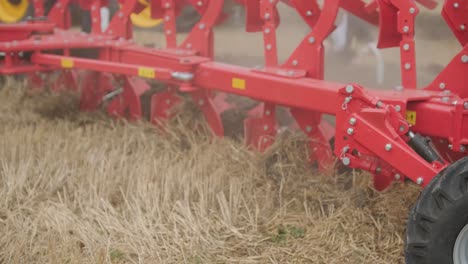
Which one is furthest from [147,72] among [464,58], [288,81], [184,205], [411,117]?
[464,58]

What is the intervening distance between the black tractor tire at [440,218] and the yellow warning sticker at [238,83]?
149 centimetres

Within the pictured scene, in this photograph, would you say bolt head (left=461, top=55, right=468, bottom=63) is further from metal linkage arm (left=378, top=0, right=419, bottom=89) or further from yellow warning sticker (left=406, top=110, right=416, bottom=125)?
yellow warning sticker (left=406, top=110, right=416, bottom=125)

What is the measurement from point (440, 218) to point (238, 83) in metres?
1.62

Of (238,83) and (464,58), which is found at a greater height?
(464,58)

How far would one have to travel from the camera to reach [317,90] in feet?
10.2

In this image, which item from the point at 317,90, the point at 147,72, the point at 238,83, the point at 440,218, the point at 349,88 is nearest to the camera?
the point at 440,218

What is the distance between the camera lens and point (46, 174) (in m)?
3.35

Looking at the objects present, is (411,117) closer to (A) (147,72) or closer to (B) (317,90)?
(B) (317,90)

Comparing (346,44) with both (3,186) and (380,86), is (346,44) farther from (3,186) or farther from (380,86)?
(3,186)

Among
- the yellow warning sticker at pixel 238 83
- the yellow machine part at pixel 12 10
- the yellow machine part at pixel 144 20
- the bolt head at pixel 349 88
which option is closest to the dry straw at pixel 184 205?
the yellow warning sticker at pixel 238 83

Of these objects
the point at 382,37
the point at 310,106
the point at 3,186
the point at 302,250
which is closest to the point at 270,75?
the point at 310,106

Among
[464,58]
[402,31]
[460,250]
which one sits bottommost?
[460,250]

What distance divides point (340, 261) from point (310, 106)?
83cm

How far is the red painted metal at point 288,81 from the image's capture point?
262cm
